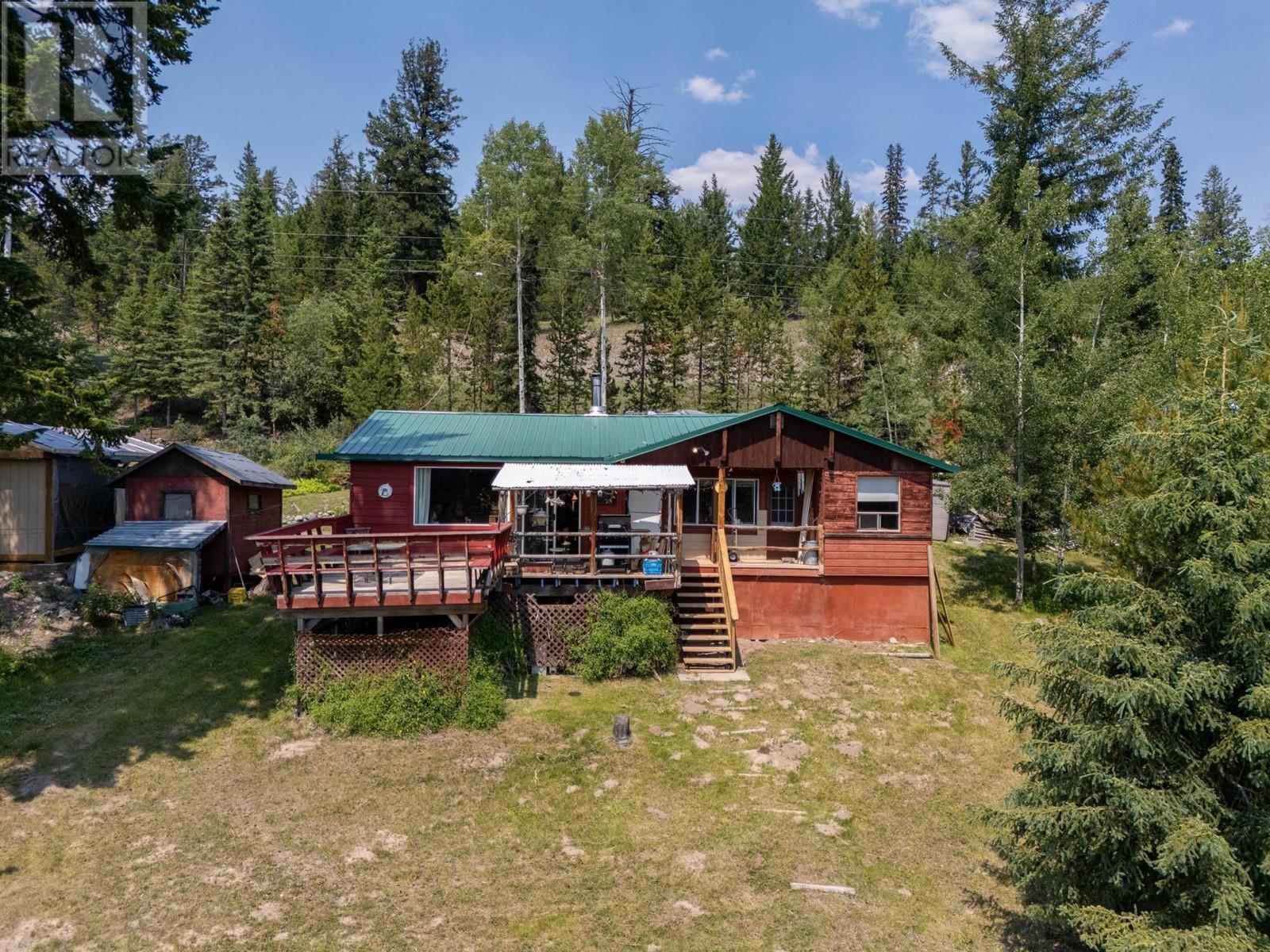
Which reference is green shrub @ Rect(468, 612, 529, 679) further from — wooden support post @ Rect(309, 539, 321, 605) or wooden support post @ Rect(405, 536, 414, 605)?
wooden support post @ Rect(309, 539, 321, 605)

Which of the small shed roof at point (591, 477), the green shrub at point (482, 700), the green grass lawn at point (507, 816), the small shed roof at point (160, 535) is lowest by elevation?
the green grass lawn at point (507, 816)

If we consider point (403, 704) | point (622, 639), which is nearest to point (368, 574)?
point (403, 704)

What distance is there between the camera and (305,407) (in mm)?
35438

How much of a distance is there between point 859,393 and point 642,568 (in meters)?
21.6

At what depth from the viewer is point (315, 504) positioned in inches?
1078

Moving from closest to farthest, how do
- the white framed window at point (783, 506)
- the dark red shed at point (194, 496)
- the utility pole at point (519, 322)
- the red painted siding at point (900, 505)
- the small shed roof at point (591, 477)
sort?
1. the small shed roof at point (591, 477)
2. the red painted siding at point (900, 505)
3. the dark red shed at point (194, 496)
4. the white framed window at point (783, 506)
5. the utility pole at point (519, 322)

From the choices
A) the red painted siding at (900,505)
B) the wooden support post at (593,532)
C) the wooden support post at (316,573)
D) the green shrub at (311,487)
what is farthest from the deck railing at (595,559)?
the green shrub at (311,487)

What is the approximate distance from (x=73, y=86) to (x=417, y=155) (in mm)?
39992

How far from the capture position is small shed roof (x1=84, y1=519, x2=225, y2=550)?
51.4 feet

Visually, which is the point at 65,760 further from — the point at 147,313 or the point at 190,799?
the point at 147,313

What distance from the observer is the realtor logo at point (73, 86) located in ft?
30.8

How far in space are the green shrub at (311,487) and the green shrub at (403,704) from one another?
20.5 metres

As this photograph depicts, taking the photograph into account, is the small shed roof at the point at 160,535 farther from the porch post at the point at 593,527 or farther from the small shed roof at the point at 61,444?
the porch post at the point at 593,527

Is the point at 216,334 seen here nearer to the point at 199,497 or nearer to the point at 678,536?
the point at 199,497
